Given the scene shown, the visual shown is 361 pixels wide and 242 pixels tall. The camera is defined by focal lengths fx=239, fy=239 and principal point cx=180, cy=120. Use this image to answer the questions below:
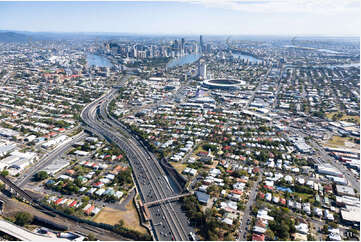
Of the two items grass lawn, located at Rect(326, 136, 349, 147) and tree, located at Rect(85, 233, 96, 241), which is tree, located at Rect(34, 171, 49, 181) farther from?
grass lawn, located at Rect(326, 136, 349, 147)

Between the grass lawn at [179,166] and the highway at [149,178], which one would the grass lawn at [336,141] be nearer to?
the grass lawn at [179,166]

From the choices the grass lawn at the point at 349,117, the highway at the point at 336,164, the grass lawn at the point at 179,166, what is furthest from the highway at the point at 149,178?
the grass lawn at the point at 349,117

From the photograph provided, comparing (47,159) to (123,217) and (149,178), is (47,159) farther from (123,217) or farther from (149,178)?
(123,217)

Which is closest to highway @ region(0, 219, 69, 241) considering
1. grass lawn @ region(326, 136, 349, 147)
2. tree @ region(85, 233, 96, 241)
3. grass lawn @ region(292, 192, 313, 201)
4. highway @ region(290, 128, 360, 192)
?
tree @ region(85, 233, 96, 241)

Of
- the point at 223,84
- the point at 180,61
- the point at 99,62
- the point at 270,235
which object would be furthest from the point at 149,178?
the point at 99,62

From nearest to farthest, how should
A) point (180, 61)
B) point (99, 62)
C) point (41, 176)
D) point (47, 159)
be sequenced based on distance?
point (41, 176), point (47, 159), point (99, 62), point (180, 61)

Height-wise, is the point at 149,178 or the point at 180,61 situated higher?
the point at 180,61
